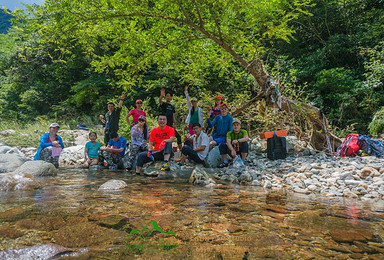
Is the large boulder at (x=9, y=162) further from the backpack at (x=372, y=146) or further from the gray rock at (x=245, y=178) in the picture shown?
the backpack at (x=372, y=146)

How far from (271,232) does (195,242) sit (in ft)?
2.30

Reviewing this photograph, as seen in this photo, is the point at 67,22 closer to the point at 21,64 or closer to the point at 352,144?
the point at 352,144

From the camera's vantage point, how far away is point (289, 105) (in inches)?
314

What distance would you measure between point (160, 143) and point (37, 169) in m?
2.68

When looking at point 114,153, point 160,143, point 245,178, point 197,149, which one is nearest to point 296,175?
point 245,178

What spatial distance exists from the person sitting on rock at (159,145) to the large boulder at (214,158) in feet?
3.32

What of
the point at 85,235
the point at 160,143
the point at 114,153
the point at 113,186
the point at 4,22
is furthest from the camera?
the point at 4,22

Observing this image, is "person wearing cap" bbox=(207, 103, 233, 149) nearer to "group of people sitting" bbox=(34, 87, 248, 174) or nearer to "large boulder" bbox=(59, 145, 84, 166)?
"group of people sitting" bbox=(34, 87, 248, 174)

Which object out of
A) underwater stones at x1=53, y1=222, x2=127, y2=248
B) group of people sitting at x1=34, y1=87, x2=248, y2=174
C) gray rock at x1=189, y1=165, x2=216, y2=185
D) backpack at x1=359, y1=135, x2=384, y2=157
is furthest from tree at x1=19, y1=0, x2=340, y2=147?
underwater stones at x1=53, y1=222, x2=127, y2=248

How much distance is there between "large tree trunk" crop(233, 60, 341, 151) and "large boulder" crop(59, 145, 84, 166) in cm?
604

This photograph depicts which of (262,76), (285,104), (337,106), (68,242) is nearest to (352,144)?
(285,104)

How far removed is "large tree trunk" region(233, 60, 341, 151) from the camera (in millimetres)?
7662

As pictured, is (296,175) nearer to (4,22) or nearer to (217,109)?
(217,109)

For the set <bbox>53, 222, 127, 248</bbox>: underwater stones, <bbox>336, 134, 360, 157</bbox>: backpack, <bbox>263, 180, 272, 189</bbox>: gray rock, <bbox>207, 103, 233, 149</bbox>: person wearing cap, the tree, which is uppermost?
the tree
